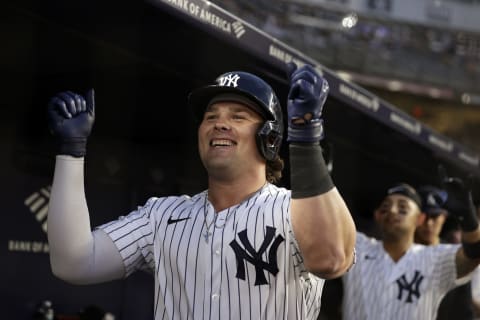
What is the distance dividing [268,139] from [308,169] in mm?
451

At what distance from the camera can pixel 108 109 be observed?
434 centimetres

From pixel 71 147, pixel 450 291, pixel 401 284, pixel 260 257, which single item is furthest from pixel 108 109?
pixel 450 291

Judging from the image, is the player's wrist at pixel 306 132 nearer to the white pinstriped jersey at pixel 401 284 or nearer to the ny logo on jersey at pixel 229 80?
the ny logo on jersey at pixel 229 80

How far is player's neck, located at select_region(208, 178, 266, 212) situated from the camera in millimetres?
2477

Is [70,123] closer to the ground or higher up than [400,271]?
higher up

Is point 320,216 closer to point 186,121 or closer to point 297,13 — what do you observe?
point 186,121

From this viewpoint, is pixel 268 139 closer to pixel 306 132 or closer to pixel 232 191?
pixel 232 191

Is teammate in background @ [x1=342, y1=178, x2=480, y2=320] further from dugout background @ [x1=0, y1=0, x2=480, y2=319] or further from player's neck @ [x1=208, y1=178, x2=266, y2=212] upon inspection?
player's neck @ [x1=208, y1=178, x2=266, y2=212]

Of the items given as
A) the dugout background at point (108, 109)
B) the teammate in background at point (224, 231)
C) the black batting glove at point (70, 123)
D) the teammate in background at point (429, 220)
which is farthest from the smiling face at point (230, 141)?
the teammate in background at point (429, 220)

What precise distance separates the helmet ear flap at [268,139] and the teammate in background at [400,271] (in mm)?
2166

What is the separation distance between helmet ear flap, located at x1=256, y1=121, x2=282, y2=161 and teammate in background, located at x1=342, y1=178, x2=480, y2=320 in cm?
217

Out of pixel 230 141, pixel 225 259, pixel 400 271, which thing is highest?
pixel 230 141

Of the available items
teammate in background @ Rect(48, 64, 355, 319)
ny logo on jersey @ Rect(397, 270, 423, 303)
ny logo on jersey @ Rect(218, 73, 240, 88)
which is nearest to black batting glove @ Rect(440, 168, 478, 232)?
ny logo on jersey @ Rect(397, 270, 423, 303)

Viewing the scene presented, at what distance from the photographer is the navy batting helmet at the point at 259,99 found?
7.99 feet
